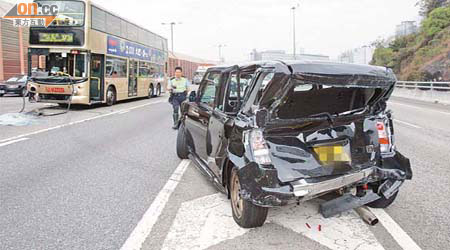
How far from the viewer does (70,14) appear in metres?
15.0

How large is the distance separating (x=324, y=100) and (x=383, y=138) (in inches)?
28.8

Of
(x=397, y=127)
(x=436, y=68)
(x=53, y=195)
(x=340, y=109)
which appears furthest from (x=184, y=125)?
(x=436, y=68)

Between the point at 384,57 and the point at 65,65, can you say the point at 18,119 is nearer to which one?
the point at 65,65

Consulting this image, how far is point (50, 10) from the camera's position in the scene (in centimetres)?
1500

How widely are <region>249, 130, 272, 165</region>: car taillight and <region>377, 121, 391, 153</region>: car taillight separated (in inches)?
53.9

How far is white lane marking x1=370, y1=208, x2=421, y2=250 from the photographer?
135 inches

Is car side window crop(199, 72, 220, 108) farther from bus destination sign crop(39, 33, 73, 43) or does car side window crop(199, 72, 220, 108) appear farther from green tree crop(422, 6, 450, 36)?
green tree crop(422, 6, 450, 36)

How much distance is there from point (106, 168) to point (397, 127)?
8868 mm

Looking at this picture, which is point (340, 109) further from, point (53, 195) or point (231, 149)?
point (53, 195)

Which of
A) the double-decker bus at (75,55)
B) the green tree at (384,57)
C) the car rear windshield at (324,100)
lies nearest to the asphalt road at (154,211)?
the car rear windshield at (324,100)

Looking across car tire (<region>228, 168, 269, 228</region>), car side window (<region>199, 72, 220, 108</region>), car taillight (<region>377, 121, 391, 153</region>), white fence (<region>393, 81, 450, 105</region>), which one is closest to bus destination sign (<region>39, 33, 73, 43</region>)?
car side window (<region>199, 72, 220, 108</region>)

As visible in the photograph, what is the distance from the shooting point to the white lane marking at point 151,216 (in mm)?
3476

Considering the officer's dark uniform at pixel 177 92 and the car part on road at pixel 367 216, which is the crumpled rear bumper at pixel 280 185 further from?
the officer's dark uniform at pixel 177 92

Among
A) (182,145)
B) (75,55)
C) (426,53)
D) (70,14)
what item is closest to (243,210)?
(182,145)
